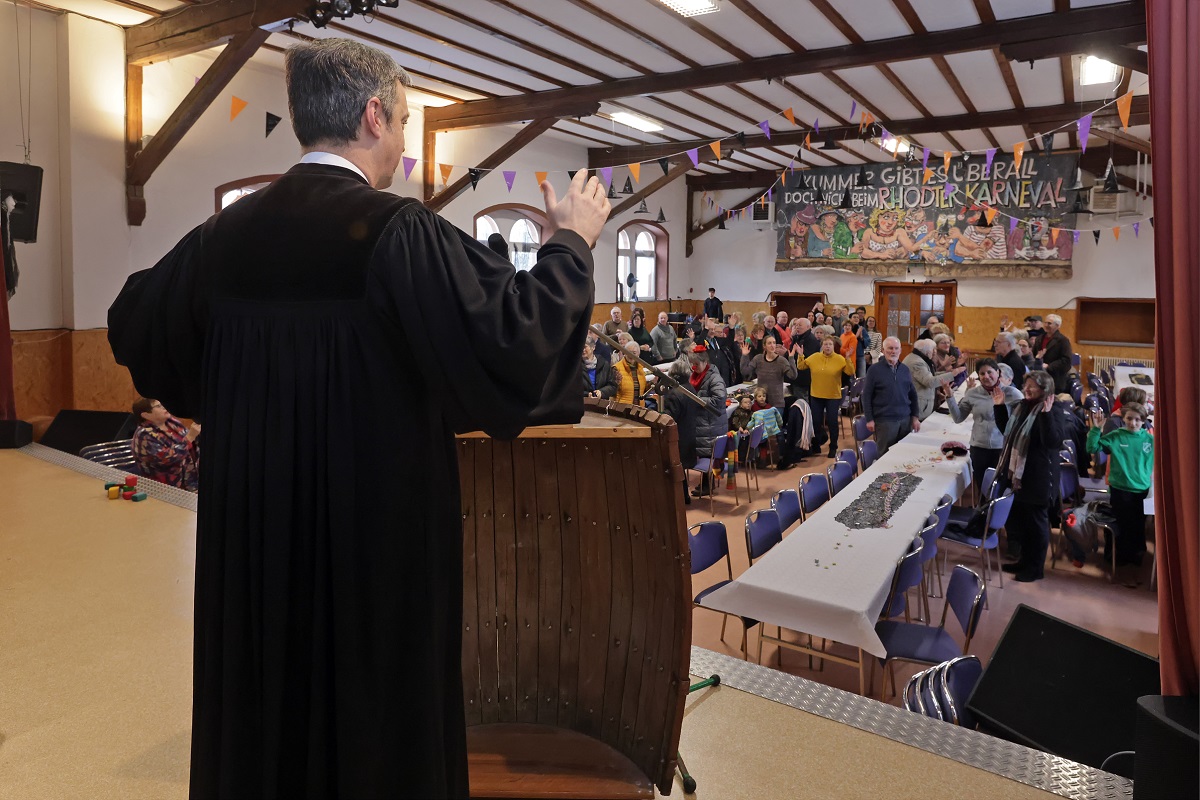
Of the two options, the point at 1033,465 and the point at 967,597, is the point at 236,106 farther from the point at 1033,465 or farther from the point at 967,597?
the point at 967,597

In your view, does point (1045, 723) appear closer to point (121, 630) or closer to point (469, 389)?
point (469, 389)

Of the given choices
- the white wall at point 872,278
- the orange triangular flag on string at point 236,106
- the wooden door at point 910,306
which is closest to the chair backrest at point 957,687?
the orange triangular flag on string at point 236,106

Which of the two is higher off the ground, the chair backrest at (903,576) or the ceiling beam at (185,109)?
the ceiling beam at (185,109)

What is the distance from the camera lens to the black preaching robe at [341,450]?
1142 mm

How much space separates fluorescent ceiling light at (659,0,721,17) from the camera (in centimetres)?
720

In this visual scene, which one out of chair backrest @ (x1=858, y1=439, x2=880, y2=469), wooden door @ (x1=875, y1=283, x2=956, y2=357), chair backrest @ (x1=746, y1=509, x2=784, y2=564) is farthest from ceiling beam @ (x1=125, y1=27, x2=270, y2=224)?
wooden door @ (x1=875, y1=283, x2=956, y2=357)

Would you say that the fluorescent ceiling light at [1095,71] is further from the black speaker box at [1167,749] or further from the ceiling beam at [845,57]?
the black speaker box at [1167,749]

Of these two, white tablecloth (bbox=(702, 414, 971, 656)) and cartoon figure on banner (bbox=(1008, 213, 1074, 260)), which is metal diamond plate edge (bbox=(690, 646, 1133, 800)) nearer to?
white tablecloth (bbox=(702, 414, 971, 656))

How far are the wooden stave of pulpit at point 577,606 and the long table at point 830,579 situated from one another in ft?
5.96

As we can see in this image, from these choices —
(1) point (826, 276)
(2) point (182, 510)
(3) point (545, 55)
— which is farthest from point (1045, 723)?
(1) point (826, 276)

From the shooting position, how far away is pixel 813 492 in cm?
561

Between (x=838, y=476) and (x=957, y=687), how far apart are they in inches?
128

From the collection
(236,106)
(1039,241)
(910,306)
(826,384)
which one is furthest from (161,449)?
(910,306)

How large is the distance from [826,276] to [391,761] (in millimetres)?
17719
